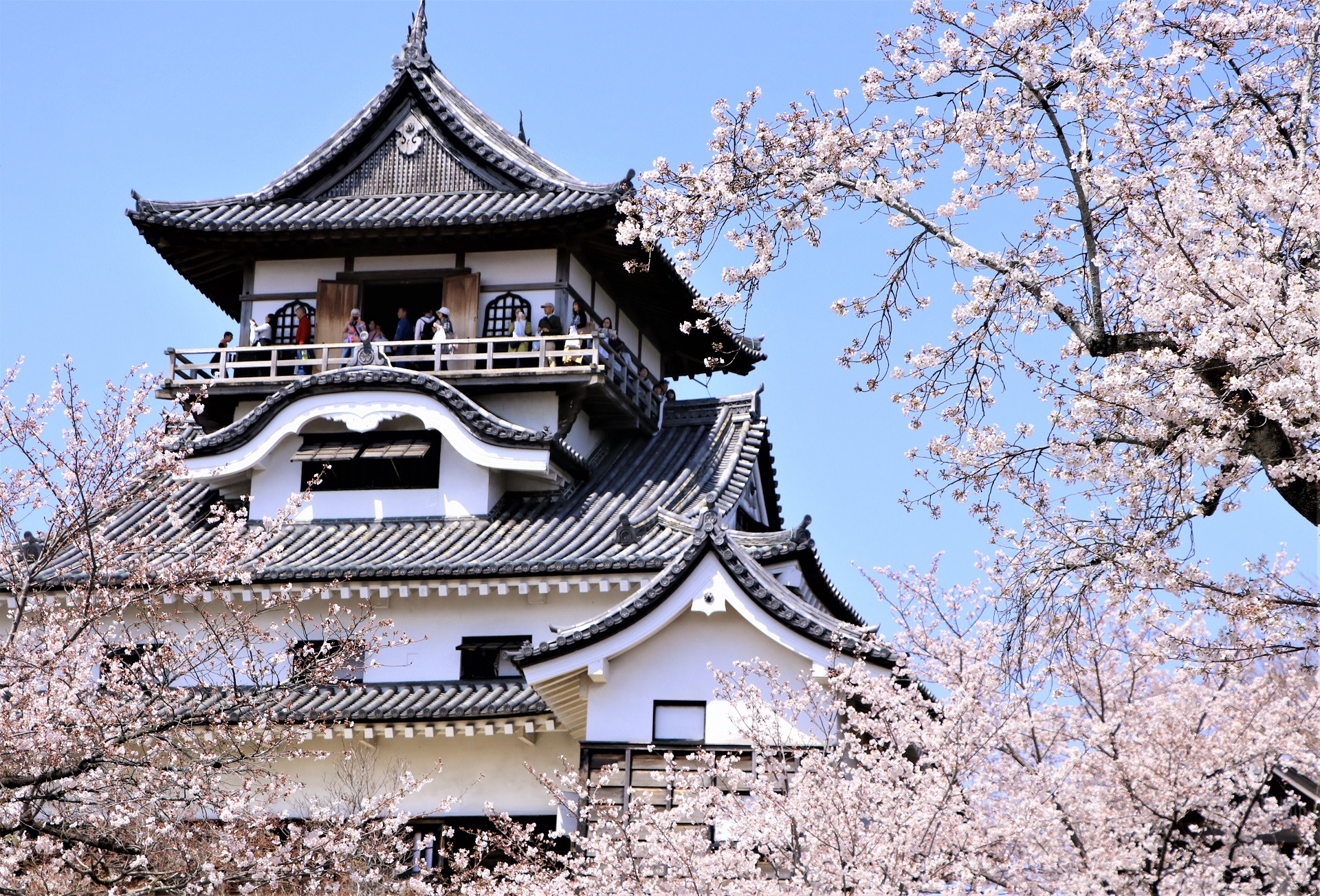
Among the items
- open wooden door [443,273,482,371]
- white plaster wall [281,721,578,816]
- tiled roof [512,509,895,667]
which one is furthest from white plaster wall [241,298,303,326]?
tiled roof [512,509,895,667]

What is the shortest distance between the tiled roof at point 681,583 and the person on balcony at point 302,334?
311 inches

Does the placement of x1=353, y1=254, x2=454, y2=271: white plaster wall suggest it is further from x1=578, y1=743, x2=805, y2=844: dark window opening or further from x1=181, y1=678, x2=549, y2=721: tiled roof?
x1=578, y1=743, x2=805, y2=844: dark window opening

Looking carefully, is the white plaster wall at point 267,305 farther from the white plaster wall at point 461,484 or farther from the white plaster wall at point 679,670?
the white plaster wall at point 679,670

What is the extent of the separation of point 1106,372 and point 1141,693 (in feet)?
30.0

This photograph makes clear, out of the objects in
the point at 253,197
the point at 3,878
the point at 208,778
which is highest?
the point at 253,197

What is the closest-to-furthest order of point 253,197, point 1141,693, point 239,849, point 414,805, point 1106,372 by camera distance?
point 1106,372 < point 239,849 < point 1141,693 < point 414,805 < point 253,197

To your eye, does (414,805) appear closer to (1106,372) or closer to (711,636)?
(711,636)

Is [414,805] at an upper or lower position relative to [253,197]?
lower

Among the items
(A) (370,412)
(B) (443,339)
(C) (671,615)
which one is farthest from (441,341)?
(C) (671,615)

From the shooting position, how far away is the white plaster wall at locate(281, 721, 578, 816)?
59.9 ft

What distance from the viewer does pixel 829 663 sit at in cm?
1609

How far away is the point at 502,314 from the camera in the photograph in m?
22.5

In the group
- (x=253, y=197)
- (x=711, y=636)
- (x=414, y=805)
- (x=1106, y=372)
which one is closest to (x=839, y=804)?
(x=711, y=636)

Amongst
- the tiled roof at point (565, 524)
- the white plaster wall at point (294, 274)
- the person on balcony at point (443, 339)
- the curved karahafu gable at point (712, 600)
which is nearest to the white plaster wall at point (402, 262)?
the white plaster wall at point (294, 274)
